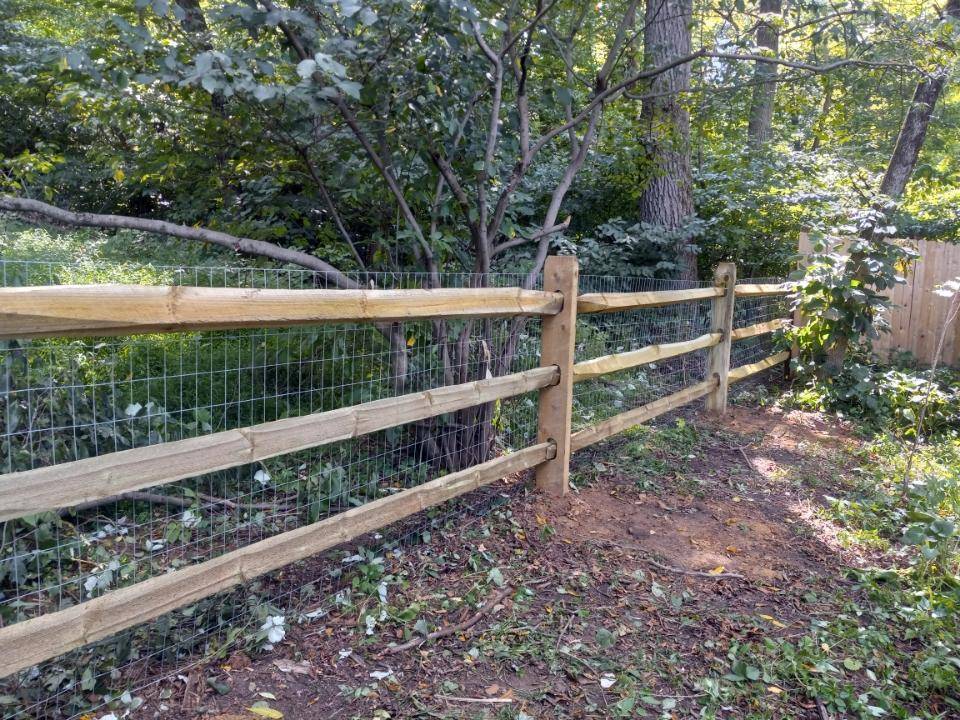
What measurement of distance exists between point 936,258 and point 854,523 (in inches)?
242

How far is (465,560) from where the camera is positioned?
3381 millimetres

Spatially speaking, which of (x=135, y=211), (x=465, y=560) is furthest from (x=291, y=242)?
(x=135, y=211)

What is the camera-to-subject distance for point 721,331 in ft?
20.9

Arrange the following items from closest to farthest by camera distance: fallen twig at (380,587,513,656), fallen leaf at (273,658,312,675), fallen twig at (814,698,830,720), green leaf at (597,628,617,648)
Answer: fallen twig at (814,698,830,720)
fallen leaf at (273,658,312,675)
fallen twig at (380,587,513,656)
green leaf at (597,628,617,648)

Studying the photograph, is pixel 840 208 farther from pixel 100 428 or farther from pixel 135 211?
pixel 135 211

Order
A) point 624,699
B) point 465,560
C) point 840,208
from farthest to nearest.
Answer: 1. point 840,208
2. point 465,560
3. point 624,699

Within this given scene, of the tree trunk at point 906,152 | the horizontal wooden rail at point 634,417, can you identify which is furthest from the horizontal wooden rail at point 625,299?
the tree trunk at point 906,152

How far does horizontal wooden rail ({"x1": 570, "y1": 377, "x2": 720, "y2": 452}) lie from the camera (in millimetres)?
4387

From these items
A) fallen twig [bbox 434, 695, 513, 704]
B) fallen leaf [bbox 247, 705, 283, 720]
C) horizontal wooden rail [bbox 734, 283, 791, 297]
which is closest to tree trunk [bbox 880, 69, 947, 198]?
horizontal wooden rail [bbox 734, 283, 791, 297]

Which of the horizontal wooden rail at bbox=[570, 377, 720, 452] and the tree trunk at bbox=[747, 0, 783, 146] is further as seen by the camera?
the tree trunk at bbox=[747, 0, 783, 146]

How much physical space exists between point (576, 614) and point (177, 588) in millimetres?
1593

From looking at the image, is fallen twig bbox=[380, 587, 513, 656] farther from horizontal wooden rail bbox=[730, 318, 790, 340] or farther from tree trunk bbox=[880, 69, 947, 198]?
tree trunk bbox=[880, 69, 947, 198]

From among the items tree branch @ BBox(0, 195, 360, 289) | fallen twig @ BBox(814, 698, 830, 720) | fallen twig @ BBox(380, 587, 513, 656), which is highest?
tree branch @ BBox(0, 195, 360, 289)

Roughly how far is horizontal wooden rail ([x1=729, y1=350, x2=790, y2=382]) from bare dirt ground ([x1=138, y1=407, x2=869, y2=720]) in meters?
2.08
